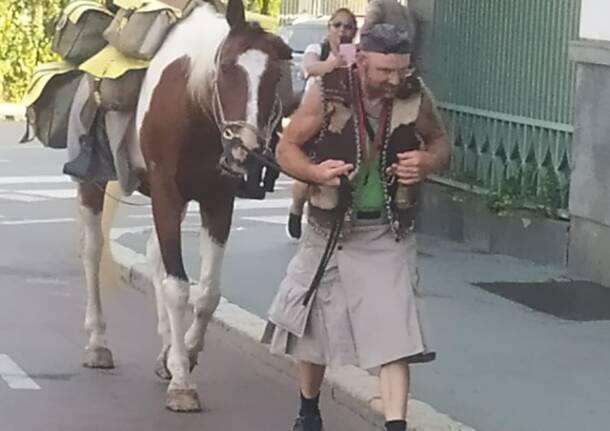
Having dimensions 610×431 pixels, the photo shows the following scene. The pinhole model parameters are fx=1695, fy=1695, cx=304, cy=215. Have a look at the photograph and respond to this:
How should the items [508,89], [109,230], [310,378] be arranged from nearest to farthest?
[310,378], [109,230], [508,89]

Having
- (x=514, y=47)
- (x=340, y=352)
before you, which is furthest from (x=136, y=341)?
(x=514, y=47)

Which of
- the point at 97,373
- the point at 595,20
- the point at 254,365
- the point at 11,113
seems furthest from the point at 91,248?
the point at 11,113

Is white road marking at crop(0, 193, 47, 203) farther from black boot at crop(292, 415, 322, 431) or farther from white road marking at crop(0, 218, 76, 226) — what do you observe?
black boot at crop(292, 415, 322, 431)

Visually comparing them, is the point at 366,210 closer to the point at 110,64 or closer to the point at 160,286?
the point at 160,286

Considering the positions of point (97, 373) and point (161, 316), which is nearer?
point (161, 316)

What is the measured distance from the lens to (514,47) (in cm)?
1477

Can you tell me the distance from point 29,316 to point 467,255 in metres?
4.26

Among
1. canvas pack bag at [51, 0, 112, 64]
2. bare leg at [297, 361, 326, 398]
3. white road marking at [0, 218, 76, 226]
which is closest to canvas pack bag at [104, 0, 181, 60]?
canvas pack bag at [51, 0, 112, 64]

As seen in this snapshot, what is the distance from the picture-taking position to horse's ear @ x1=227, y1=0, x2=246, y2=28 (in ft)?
27.8

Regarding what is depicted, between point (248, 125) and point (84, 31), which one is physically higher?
point (84, 31)

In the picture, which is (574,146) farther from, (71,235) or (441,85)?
(71,235)

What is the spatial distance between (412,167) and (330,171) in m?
0.36

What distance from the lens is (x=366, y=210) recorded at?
24.3 ft

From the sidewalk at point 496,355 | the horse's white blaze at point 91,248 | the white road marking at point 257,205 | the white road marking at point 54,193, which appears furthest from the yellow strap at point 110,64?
the white road marking at point 54,193
